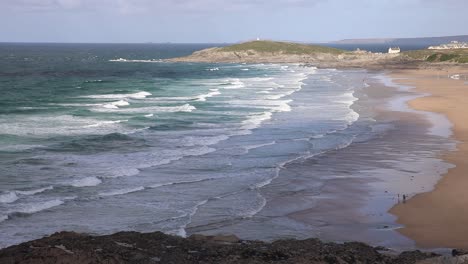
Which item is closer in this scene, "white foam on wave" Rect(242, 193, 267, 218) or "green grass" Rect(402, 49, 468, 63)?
"white foam on wave" Rect(242, 193, 267, 218)

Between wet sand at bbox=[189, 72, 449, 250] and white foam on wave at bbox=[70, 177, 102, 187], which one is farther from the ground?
white foam on wave at bbox=[70, 177, 102, 187]

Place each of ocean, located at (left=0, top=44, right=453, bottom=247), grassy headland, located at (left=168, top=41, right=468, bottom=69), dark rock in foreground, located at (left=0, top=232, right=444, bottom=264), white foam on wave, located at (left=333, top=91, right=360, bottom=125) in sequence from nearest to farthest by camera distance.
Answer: dark rock in foreground, located at (left=0, top=232, right=444, bottom=264)
ocean, located at (left=0, top=44, right=453, bottom=247)
white foam on wave, located at (left=333, top=91, right=360, bottom=125)
grassy headland, located at (left=168, top=41, right=468, bottom=69)

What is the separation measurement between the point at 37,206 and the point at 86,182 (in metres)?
3.00

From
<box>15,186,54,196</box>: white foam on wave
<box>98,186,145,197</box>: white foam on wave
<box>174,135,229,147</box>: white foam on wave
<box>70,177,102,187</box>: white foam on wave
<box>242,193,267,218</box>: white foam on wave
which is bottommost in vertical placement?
<box>174,135,229,147</box>: white foam on wave

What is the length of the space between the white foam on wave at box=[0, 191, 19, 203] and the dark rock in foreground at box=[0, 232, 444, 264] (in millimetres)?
5205

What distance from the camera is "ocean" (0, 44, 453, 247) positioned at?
49.6 ft

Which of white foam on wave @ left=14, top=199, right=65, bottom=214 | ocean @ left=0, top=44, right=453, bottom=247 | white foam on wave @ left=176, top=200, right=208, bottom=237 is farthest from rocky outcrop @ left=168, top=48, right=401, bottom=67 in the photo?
white foam on wave @ left=14, top=199, right=65, bottom=214

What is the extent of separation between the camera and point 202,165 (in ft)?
72.9

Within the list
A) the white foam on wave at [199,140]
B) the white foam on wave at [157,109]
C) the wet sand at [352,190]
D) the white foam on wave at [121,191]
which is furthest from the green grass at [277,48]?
the white foam on wave at [121,191]

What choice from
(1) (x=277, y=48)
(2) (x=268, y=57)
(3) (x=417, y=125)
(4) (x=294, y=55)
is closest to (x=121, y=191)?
(3) (x=417, y=125)

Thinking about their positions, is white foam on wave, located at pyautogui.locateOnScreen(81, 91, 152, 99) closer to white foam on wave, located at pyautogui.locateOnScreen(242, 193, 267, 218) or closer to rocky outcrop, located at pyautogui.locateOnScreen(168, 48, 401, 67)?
white foam on wave, located at pyautogui.locateOnScreen(242, 193, 267, 218)

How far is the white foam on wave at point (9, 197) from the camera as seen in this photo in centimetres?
1664

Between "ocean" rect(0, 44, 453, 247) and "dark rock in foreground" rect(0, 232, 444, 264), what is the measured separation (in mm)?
2028

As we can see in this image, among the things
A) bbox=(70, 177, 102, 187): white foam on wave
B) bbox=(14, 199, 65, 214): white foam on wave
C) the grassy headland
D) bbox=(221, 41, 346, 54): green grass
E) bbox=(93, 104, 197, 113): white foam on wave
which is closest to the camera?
bbox=(14, 199, 65, 214): white foam on wave
